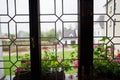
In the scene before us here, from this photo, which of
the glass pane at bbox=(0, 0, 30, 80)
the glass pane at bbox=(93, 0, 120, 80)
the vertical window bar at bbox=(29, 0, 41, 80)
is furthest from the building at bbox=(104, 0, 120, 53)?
the glass pane at bbox=(0, 0, 30, 80)

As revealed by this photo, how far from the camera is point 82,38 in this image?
2020 millimetres

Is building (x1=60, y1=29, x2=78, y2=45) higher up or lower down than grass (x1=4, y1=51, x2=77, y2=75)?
higher up

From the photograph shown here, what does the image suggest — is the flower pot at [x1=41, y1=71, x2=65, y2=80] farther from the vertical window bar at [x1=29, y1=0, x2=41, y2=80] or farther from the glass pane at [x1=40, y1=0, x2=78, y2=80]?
the vertical window bar at [x1=29, y1=0, x2=41, y2=80]

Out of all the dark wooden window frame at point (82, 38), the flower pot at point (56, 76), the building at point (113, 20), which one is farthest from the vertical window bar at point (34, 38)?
the building at point (113, 20)

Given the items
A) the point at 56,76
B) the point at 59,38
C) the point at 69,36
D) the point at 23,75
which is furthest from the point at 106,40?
the point at 23,75

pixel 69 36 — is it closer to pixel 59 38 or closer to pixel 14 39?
pixel 59 38

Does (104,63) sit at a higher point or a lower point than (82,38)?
lower

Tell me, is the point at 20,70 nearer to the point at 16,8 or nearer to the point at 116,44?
the point at 16,8

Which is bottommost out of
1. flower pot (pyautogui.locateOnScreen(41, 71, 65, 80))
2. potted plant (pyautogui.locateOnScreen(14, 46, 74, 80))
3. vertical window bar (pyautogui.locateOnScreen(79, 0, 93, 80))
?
flower pot (pyautogui.locateOnScreen(41, 71, 65, 80))

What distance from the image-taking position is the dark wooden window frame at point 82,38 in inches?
78.1

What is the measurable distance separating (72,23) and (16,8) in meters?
0.70

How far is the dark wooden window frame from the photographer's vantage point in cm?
198

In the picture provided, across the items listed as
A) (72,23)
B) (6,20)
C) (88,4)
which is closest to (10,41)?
(6,20)

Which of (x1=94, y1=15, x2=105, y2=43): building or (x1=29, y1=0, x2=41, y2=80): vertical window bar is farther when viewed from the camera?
(x1=94, y1=15, x2=105, y2=43): building
